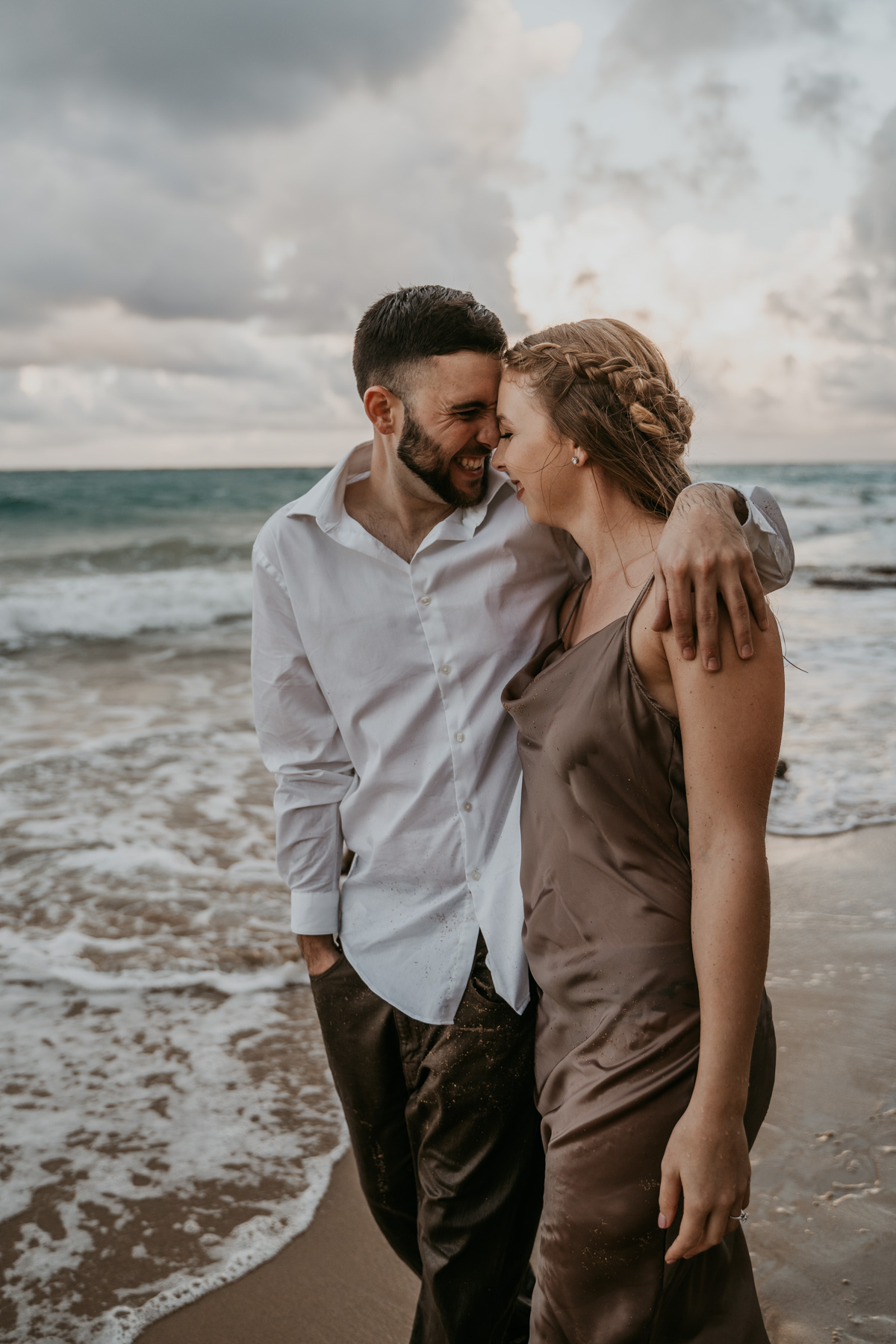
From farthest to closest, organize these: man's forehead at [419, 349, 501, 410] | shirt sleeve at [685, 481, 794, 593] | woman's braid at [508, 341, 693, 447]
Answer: man's forehead at [419, 349, 501, 410]
woman's braid at [508, 341, 693, 447]
shirt sleeve at [685, 481, 794, 593]

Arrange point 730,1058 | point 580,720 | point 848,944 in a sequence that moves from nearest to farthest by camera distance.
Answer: point 730,1058, point 580,720, point 848,944

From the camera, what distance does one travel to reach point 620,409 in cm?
190

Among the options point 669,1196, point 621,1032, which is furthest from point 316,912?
point 669,1196

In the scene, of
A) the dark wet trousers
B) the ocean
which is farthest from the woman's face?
the ocean

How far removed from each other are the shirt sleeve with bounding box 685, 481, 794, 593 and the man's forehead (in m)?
0.57

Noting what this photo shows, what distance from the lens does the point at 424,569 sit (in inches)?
83.2

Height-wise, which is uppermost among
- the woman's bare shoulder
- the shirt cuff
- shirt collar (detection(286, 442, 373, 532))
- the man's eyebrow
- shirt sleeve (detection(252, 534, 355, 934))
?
the man's eyebrow

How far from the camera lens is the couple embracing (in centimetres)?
152

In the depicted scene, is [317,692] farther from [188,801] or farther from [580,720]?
[188,801]

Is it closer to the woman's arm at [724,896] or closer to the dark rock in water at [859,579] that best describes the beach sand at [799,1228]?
the woman's arm at [724,896]

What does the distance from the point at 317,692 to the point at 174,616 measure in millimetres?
13722

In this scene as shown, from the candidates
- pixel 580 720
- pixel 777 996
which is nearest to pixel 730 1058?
pixel 580 720

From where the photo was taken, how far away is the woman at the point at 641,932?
150 centimetres

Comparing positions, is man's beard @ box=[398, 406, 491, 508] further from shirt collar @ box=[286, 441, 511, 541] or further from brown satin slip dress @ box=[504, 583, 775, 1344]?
brown satin slip dress @ box=[504, 583, 775, 1344]
